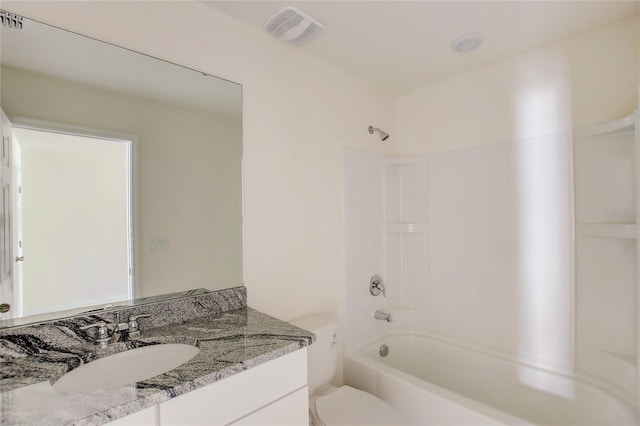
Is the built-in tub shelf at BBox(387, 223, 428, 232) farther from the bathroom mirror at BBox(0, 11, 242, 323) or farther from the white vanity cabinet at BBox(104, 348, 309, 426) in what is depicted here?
the white vanity cabinet at BBox(104, 348, 309, 426)

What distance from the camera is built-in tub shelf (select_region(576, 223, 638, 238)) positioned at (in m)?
1.49

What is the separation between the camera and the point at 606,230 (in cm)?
160

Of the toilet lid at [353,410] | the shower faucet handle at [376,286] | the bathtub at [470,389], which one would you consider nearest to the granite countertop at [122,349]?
the toilet lid at [353,410]

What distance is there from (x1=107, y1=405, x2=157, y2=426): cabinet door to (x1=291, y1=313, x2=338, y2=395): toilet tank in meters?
0.92

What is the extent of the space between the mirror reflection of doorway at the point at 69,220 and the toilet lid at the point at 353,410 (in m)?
1.06

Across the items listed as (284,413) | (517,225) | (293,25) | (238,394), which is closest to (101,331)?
(238,394)

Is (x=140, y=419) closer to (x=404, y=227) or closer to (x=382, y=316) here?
(x=382, y=316)

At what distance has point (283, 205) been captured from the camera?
5.73 feet

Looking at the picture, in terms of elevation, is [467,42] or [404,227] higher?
[467,42]

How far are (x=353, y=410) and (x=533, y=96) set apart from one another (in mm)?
2097

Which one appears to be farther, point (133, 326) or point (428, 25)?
point (428, 25)

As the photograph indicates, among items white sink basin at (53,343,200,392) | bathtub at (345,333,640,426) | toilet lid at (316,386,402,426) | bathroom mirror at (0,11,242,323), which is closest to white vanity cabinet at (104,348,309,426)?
white sink basin at (53,343,200,392)

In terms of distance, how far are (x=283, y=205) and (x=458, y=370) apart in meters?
1.68

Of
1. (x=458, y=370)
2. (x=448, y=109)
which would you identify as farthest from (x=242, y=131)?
(x=458, y=370)
